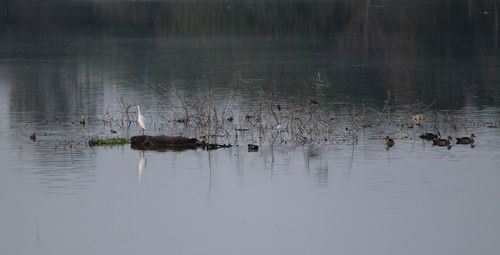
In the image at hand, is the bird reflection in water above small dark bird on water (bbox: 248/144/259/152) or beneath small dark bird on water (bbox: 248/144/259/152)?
beneath

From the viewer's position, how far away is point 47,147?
97.2 feet

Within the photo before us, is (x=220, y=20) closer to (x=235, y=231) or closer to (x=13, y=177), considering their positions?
(x=13, y=177)

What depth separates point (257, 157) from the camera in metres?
28.2

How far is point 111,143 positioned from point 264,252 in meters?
10.6

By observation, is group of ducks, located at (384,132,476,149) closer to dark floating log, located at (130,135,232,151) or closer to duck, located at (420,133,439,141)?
duck, located at (420,133,439,141)

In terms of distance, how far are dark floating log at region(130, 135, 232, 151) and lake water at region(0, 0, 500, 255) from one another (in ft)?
0.71

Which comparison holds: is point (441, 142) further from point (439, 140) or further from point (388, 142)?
point (388, 142)

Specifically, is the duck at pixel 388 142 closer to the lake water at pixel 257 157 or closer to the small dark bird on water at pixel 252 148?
the lake water at pixel 257 157

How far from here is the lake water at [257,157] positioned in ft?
69.8

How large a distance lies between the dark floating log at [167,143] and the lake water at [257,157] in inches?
8.6

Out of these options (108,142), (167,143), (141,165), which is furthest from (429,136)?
(108,142)

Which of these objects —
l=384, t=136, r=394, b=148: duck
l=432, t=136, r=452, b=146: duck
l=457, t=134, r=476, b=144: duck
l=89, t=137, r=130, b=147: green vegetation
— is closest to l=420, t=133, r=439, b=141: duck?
l=432, t=136, r=452, b=146: duck

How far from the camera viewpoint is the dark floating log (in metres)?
29.0

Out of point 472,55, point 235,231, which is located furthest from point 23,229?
point 472,55
